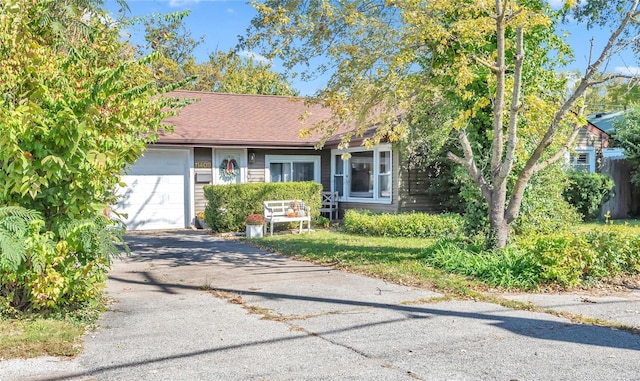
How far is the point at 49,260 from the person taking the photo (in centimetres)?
563

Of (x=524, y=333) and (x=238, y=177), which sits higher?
(x=238, y=177)

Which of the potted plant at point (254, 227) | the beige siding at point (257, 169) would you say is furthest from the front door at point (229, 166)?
the potted plant at point (254, 227)

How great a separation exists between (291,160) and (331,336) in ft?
41.3

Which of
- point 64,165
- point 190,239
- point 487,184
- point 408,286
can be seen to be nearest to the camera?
point 64,165

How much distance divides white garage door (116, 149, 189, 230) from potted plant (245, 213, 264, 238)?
3448 mm

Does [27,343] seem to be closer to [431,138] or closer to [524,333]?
[524,333]

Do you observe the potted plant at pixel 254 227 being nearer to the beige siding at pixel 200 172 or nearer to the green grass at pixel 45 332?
the beige siding at pixel 200 172

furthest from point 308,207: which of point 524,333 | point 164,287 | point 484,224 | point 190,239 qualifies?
point 524,333

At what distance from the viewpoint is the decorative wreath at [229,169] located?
55.1 feet

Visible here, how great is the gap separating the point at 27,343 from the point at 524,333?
468 cm

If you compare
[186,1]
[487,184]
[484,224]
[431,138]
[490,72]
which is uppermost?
[186,1]

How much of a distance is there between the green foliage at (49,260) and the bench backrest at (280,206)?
795 centimetres

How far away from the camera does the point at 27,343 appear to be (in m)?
5.03

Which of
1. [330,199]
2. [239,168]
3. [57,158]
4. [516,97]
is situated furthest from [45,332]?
[330,199]
